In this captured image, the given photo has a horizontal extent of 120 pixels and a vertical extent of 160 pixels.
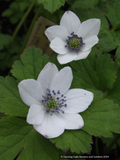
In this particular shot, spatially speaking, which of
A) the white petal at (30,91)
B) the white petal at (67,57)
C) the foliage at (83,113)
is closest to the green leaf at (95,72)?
the foliage at (83,113)

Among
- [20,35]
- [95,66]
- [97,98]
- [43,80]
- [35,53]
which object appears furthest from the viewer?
[20,35]

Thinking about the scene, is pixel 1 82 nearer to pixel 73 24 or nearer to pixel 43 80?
pixel 43 80

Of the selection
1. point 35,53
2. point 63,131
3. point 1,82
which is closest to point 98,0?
point 35,53

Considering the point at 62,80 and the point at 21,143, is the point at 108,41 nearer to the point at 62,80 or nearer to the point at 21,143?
the point at 62,80

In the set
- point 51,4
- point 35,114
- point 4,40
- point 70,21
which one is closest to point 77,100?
point 35,114

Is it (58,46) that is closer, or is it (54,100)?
(54,100)

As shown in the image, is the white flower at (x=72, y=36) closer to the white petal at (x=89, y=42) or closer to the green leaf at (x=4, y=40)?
the white petal at (x=89, y=42)

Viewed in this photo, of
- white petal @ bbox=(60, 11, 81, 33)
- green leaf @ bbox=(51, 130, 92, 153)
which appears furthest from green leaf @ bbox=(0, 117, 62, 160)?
white petal @ bbox=(60, 11, 81, 33)
